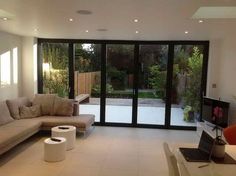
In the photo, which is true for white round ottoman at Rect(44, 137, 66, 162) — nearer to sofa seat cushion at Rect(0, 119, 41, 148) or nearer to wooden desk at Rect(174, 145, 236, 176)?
sofa seat cushion at Rect(0, 119, 41, 148)

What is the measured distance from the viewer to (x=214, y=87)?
657 cm

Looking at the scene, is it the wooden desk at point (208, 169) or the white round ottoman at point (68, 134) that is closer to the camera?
the wooden desk at point (208, 169)

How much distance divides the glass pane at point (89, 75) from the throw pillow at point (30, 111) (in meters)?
1.33

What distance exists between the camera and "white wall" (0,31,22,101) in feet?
19.4

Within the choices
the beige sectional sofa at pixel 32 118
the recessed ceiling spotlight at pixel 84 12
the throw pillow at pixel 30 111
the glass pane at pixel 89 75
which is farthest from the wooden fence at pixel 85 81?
the recessed ceiling spotlight at pixel 84 12

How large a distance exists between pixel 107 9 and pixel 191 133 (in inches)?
171

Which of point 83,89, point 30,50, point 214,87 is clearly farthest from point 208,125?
point 30,50

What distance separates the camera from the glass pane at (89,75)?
23.5 ft

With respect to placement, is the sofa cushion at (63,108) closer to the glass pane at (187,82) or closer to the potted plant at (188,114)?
the glass pane at (187,82)

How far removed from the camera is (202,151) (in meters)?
2.55

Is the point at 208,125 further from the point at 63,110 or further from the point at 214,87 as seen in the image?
the point at 63,110

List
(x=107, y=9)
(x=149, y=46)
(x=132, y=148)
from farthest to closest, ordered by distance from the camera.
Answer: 1. (x=149, y=46)
2. (x=132, y=148)
3. (x=107, y=9)

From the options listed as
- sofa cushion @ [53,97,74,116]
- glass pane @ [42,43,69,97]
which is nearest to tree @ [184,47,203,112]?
sofa cushion @ [53,97,74,116]

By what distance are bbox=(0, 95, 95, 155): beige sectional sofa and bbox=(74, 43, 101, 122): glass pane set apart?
918 mm
